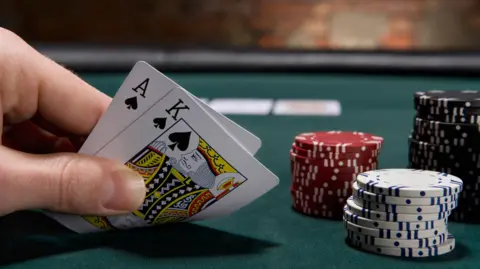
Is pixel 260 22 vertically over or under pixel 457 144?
under

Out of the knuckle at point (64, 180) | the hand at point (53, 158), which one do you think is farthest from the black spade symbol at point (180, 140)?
the knuckle at point (64, 180)

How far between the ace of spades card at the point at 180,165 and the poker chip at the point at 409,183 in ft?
0.67

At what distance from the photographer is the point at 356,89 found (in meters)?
3.79

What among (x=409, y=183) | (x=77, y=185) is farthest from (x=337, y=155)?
(x=77, y=185)

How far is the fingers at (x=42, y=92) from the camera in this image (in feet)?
4.62

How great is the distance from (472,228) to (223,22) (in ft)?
22.6

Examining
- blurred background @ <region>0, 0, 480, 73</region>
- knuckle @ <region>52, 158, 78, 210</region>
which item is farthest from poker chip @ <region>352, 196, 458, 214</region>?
blurred background @ <region>0, 0, 480, 73</region>

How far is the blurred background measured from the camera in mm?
8016

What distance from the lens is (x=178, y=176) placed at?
1448 mm

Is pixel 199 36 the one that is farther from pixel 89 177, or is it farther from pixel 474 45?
pixel 89 177

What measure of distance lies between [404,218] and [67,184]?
0.65m

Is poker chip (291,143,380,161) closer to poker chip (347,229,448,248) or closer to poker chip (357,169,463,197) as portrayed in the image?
poker chip (357,169,463,197)

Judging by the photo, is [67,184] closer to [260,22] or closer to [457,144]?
[457,144]

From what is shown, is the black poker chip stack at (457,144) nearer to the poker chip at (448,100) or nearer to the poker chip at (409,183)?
the poker chip at (448,100)
